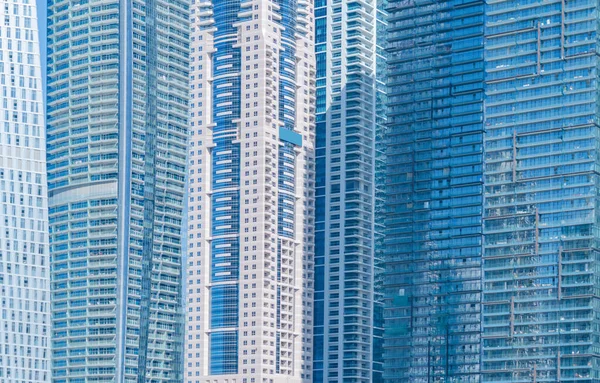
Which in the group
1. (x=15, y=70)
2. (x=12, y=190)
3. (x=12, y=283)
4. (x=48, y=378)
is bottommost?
(x=48, y=378)

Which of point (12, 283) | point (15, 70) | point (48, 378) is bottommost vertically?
point (48, 378)

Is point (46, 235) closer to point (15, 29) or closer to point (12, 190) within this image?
point (12, 190)

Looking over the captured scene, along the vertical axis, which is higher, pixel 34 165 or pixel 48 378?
pixel 34 165

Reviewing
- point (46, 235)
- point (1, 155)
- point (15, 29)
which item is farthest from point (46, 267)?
point (15, 29)

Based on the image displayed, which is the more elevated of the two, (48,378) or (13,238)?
(13,238)

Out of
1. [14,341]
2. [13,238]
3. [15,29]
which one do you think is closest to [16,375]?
[14,341]

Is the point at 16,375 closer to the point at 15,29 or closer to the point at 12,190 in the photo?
the point at 12,190
